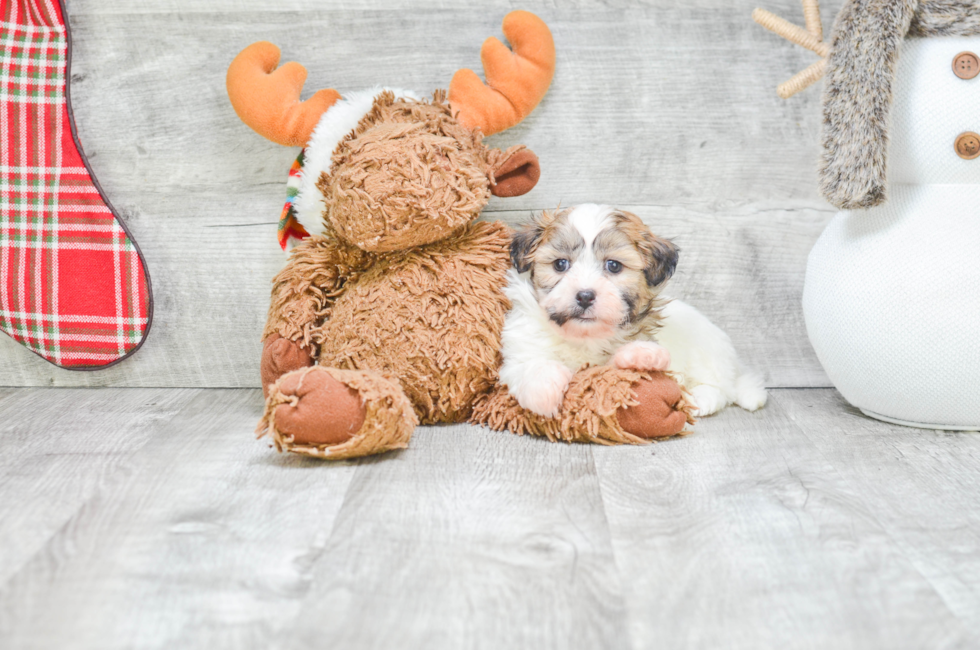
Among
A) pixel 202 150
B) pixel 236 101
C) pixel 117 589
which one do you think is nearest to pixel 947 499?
pixel 117 589

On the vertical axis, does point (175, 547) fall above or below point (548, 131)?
below

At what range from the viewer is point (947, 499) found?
1117 mm

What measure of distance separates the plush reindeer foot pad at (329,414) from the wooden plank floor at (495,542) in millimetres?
39

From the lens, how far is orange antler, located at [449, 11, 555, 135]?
5.09 feet

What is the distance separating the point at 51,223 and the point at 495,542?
128 cm

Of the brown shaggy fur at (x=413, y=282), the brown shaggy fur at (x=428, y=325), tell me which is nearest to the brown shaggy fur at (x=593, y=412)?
the brown shaggy fur at (x=413, y=282)

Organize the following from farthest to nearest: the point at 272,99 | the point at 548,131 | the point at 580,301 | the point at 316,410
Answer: the point at 548,131
the point at 272,99
the point at 580,301
the point at 316,410

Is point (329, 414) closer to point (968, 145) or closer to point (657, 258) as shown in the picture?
point (657, 258)

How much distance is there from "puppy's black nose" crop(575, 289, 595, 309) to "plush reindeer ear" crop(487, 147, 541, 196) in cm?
30

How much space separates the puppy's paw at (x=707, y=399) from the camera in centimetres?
152

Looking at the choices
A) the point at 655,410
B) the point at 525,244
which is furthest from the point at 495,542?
the point at 525,244

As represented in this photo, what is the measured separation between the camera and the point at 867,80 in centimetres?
127

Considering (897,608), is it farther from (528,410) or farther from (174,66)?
(174,66)

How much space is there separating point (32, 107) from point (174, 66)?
0.31 metres
